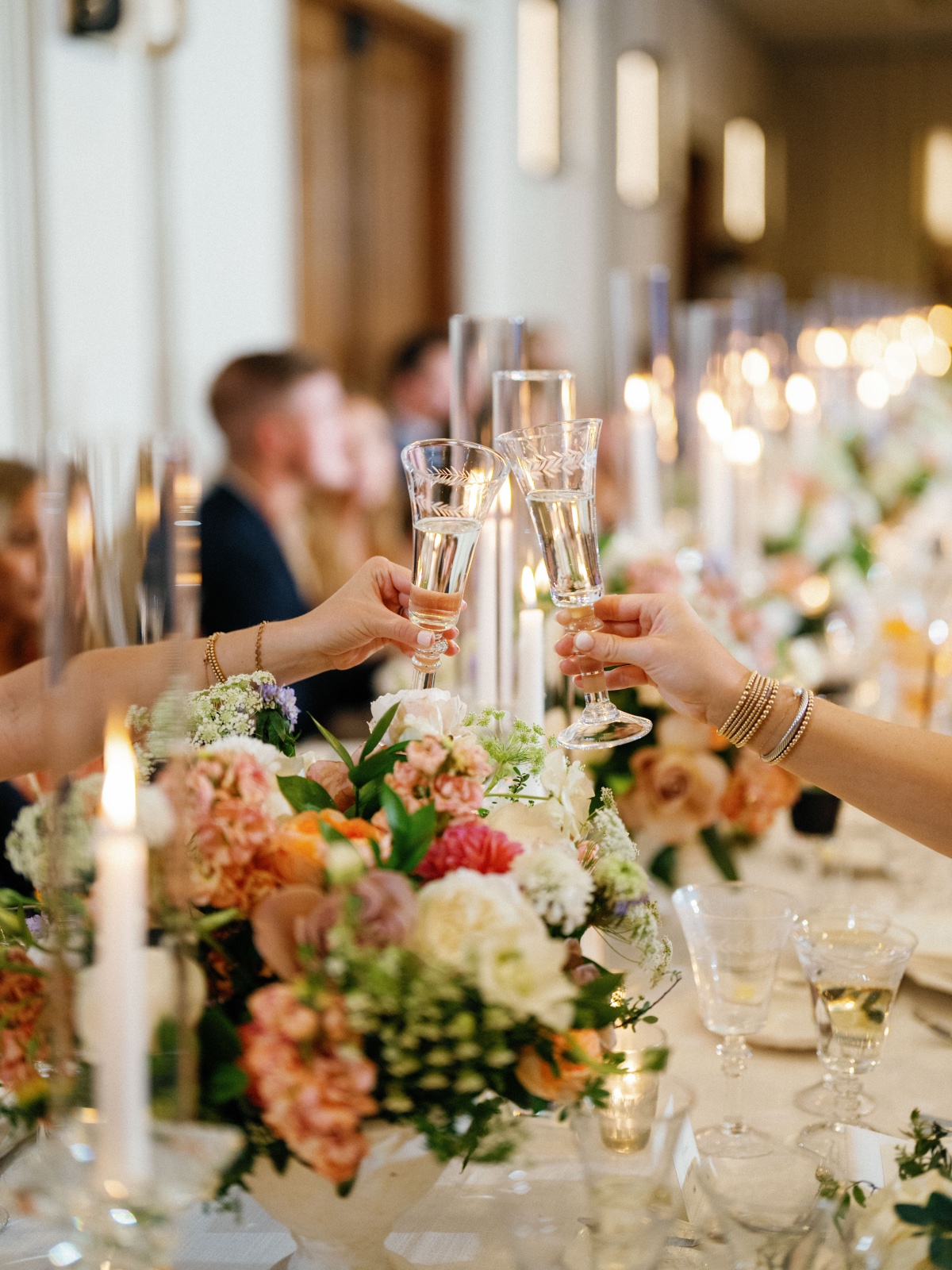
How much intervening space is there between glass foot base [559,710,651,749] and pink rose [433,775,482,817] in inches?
8.9

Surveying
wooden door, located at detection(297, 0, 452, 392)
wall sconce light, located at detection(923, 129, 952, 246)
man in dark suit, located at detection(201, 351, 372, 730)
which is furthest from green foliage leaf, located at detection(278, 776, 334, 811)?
wall sconce light, located at detection(923, 129, 952, 246)

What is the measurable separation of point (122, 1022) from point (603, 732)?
1.81ft

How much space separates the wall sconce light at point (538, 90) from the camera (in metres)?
6.63

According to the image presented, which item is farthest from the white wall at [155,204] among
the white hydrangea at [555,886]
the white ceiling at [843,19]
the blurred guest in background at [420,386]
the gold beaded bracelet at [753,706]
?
the white ceiling at [843,19]

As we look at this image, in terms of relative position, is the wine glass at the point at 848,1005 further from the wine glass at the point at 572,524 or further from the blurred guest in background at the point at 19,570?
the blurred guest in background at the point at 19,570

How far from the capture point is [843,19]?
1102cm

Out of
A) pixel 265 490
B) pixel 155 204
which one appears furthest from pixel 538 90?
pixel 265 490

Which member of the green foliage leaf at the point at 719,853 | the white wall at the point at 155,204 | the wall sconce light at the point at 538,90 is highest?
the wall sconce light at the point at 538,90

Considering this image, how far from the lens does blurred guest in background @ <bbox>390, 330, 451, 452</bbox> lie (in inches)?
180

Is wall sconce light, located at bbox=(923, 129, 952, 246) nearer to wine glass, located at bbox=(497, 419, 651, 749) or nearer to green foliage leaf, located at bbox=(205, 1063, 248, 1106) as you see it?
wine glass, located at bbox=(497, 419, 651, 749)

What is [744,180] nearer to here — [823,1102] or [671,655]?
[671,655]

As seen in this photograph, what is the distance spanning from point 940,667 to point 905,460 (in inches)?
63.0

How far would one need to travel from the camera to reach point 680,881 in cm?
166

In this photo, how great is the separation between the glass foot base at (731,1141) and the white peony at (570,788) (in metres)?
0.29
